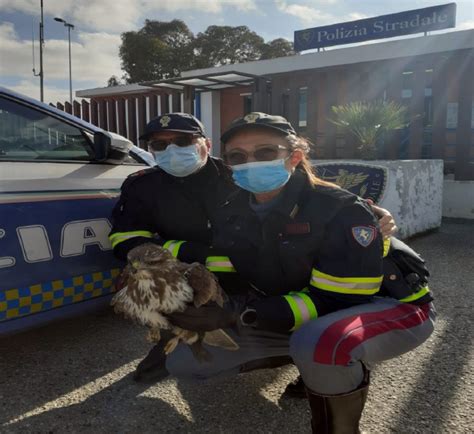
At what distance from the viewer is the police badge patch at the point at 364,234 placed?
5.42 ft

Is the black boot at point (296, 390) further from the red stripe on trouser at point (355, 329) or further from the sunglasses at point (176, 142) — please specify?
the sunglasses at point (176, 142)

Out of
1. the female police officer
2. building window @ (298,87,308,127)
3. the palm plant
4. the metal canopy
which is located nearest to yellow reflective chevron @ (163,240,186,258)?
the female police officer

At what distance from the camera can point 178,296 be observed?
5.45 feet

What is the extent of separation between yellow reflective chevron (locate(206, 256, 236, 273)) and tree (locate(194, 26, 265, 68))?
3099cm

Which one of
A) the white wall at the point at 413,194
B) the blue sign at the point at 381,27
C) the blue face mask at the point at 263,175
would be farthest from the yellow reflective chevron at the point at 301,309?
the blue sign at the point at 381,27

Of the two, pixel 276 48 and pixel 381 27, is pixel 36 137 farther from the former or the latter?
pixel 276 48

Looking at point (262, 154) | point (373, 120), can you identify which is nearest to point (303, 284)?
point (262, 154)

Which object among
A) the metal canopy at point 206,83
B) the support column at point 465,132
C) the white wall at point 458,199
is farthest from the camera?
the metal canopy at point 206,83

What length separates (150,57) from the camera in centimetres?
3048

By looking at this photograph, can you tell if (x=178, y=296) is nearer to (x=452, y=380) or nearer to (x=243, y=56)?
(x=452, y=380)

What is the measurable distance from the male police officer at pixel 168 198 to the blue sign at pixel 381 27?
410 inches

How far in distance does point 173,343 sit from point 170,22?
34274 millimetres

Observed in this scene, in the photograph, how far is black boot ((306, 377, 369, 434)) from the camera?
151 centimetres

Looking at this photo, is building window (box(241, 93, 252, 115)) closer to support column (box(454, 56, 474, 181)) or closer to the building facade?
the building facade
